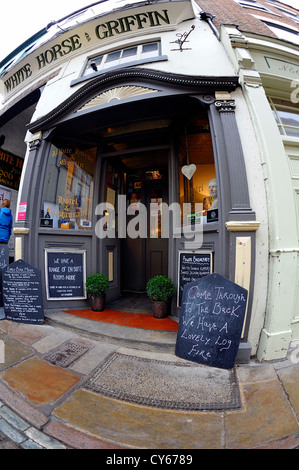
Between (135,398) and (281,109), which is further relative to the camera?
(281,109)

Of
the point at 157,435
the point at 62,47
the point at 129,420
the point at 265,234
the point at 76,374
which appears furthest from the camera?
the point at 62,47

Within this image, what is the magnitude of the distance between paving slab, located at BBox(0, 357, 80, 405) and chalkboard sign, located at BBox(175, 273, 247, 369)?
1.57m

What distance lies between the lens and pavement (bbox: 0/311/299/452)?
1.79 meters

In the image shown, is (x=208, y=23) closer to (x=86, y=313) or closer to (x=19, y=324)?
(x=86, y=313)

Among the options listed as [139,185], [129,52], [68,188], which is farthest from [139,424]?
[129,52]

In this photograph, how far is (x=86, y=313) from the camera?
14.5 feet

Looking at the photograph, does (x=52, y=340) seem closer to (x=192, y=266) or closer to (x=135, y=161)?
(x=192, y=266)

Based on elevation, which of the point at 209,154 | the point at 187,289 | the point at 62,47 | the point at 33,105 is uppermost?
the point at 62,47

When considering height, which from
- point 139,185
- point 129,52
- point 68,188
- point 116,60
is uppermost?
point 129,52

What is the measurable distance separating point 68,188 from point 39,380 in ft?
13.2

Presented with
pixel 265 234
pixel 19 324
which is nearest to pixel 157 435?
pixel 265 234

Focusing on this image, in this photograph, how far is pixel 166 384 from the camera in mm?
2475

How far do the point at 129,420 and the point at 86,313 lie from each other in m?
2.73

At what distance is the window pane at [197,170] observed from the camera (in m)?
4.11
